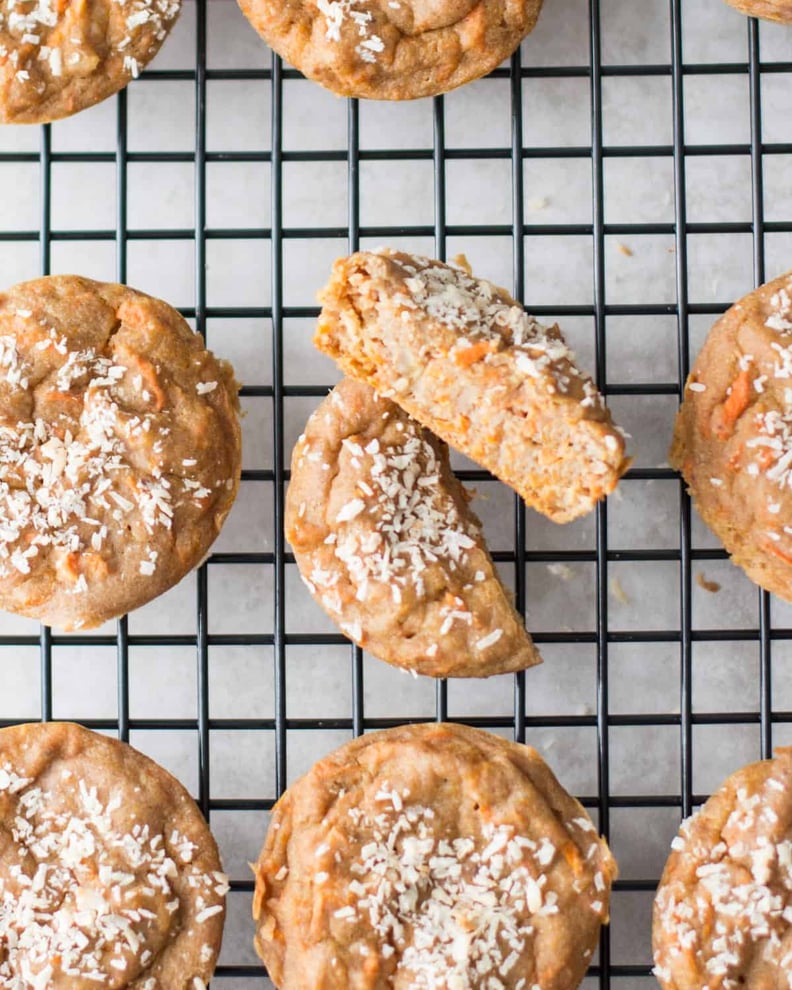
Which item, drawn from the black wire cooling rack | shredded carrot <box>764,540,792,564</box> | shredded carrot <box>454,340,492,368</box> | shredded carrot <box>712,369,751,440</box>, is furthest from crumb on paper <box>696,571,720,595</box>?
shredded carrot <box>454,340,492,368</box>

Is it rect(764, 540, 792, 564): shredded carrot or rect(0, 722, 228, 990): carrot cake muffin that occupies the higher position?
rect(764, 540, 792, 564): shredded carrot

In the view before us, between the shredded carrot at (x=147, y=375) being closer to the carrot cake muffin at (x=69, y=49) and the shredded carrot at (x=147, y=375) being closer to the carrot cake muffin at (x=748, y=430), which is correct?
the carrot cake muffin at (x=69, y=49)

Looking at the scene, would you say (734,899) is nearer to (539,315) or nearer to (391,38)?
(539,315)

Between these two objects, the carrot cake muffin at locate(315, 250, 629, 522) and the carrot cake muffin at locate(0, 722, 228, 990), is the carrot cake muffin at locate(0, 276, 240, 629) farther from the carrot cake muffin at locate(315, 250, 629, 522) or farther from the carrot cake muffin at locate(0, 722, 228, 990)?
the carrot cake muffin at locate(315, 250, 629, 522)

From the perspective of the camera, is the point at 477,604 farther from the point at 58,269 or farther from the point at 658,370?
the point at 58,269

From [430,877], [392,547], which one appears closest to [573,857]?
[430,877]

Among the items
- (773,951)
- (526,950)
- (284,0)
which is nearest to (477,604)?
(526,950)

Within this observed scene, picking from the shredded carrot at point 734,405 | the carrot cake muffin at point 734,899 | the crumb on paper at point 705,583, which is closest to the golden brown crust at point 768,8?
the shredded carrot at point 734,405
